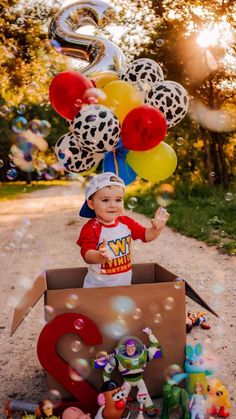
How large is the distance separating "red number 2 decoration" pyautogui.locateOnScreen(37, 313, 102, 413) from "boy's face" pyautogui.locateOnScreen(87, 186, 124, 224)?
1.88 ft

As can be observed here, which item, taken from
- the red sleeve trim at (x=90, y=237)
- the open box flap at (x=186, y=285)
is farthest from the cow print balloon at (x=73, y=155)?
the open box flap at (x=186, y=285)

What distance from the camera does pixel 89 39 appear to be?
3795mm

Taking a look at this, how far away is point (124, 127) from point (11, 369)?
1614 mm

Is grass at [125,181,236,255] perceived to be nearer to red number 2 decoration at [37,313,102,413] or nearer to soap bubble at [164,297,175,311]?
soap bubble at [164,297,175,311]

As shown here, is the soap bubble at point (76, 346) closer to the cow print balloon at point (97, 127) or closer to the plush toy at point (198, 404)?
the plush toy at point (198, 404)

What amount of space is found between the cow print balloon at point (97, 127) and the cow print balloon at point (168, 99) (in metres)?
0.41

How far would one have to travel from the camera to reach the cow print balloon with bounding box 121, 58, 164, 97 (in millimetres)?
3565

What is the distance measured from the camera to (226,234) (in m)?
7.37

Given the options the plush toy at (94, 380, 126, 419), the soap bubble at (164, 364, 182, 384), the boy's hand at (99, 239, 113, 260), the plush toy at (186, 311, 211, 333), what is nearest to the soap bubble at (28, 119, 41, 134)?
the boy's hand at (99, 239, 113, 260)

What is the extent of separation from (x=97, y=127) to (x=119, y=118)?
1.23 ft

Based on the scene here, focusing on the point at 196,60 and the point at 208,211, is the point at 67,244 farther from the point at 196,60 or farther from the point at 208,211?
the point at 196,60

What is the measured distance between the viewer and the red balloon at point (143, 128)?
307 centimetres

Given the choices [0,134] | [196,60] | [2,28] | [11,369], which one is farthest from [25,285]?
[0,134]

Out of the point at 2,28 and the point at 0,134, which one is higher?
the point at 2,28
